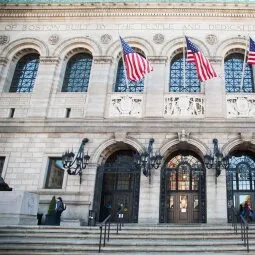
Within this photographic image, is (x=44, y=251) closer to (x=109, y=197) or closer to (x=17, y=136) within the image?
(x=109, y=197)

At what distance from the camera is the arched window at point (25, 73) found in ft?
68.9

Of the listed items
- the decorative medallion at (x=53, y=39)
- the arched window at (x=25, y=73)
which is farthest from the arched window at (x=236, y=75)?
the arched window at (x=25, y=73)

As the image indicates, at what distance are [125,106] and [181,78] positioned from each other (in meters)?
4.05

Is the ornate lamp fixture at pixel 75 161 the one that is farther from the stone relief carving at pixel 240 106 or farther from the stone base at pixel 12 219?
the stone relief carving at pixel 240 106

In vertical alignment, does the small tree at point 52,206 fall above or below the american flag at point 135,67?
below

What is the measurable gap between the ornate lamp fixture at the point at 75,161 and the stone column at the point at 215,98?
717cm

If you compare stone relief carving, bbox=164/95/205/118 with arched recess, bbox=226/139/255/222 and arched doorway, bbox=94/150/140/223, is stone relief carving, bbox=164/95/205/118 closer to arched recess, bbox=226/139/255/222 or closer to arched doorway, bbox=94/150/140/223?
arched recess, bbox=226/139/255/222

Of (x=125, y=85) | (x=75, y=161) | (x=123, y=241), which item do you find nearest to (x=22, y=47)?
(x=125, y=85)

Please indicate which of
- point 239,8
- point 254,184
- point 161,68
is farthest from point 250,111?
point 239,8

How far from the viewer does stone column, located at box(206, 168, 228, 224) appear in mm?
16344

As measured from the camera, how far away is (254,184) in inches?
702

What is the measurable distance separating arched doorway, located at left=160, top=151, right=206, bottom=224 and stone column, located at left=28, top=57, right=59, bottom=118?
7.95 meters

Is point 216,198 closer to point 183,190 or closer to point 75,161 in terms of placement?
point 183,190

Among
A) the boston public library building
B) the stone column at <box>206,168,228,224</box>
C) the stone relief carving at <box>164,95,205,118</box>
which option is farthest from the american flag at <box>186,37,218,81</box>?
the stone column at <box>206,168,228,224</box>
